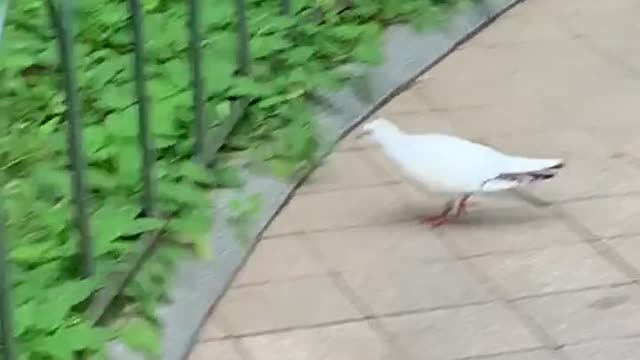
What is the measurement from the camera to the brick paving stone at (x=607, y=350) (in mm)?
3133

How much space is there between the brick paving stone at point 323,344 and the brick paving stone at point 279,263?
0.26 meters

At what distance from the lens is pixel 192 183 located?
3660mm

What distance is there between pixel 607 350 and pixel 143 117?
1084mm

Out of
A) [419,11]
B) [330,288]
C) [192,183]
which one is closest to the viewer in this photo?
[330,288]

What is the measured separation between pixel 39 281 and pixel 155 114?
87cm

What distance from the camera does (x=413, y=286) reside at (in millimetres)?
3430

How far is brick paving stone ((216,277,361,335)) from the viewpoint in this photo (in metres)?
3.28

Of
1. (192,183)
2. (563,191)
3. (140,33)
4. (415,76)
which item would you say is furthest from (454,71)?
(140,33)

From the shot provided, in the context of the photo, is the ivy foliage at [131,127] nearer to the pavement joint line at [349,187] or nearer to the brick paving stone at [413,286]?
the pavement joint line at [349,187]

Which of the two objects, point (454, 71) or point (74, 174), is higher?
point (74, 174)

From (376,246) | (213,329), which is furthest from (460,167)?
(213,329)

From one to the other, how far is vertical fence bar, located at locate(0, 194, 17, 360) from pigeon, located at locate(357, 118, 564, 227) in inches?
47.6

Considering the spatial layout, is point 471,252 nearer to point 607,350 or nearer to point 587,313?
point 587,313

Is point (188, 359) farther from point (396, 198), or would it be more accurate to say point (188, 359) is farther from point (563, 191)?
point (563, 191)
